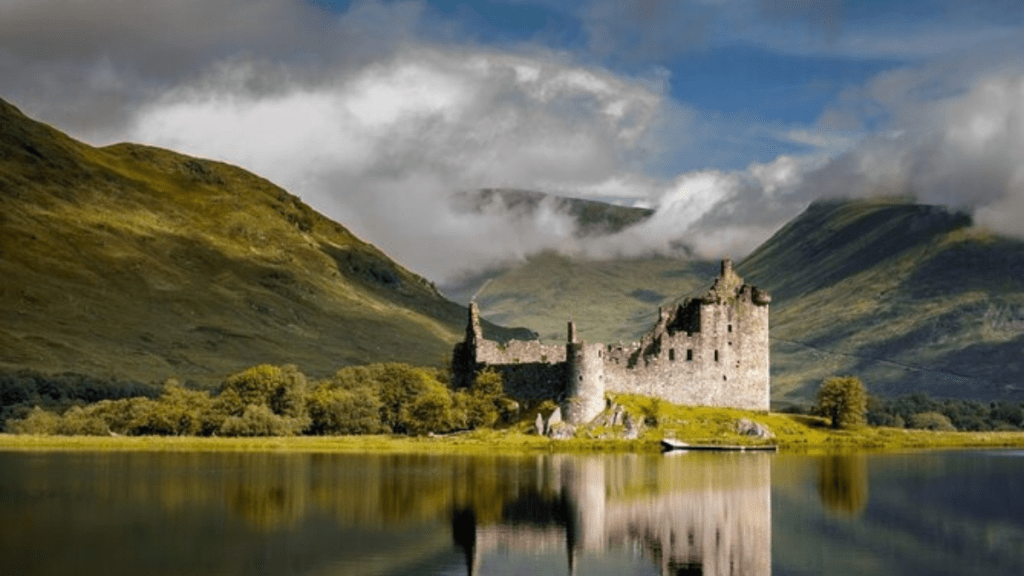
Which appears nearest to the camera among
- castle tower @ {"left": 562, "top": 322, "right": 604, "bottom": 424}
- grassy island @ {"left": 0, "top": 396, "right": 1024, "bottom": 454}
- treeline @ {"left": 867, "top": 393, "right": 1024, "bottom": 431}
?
grassy island @ {"left": 0, "top": 396, "right": 1024, "bottom": 454}

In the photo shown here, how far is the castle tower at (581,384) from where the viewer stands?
108 m

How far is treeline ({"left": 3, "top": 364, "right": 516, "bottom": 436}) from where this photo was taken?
11044 cm

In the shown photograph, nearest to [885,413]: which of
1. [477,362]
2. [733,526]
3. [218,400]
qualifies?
[477,362]

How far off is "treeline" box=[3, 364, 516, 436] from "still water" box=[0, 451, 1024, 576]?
919 inches

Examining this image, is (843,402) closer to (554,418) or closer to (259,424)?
(554,418)

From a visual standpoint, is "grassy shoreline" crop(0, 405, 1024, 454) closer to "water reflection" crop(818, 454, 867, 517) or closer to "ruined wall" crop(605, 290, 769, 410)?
"ruined wall" crop(605, 290, 769, 410)

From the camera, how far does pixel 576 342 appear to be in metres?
109

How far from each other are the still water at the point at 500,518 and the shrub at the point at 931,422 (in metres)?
77.8

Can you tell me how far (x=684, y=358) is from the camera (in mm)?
118000

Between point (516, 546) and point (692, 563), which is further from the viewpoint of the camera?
point (516, 546)

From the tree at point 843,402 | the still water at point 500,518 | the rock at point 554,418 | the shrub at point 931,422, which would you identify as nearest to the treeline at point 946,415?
the shrub at point 931,422

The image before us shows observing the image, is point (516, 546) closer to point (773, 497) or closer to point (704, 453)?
point (773, 497)

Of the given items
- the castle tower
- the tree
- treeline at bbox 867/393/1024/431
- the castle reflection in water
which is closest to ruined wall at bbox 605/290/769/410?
the tree

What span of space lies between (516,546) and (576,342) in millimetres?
59134
